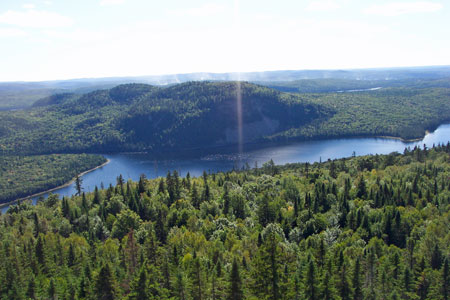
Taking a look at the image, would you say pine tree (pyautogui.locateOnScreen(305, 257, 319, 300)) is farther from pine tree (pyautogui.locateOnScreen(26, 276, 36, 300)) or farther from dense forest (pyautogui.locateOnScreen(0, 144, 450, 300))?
pine tree (pyautogui.locateOnScreen(26, 276, 36, 300))

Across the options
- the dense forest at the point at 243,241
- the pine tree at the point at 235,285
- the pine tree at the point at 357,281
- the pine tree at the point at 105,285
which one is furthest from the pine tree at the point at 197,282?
the pine tree at the point at 357,281

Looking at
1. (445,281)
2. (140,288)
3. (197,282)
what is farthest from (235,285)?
(445,281)

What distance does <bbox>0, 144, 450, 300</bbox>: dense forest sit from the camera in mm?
43753

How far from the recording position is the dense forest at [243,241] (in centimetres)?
4375

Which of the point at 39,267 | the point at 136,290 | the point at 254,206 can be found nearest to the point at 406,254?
the point at 136,290

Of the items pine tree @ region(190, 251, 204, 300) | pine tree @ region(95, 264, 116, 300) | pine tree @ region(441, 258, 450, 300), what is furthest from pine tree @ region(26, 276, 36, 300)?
pine tree @ region(441, 258, 450, 300)

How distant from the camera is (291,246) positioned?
63562mm

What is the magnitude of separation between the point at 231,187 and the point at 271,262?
6835 centimetres

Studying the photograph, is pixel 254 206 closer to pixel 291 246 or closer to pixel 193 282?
pixel 291 246

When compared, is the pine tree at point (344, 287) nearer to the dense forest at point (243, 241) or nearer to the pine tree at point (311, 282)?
the dense forest at point (243, 241)

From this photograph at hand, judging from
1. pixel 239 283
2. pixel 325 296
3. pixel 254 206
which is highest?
pixel 239 283

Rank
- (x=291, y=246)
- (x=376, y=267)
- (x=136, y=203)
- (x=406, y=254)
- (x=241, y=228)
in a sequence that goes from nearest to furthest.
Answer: (x=376, y=267)
(x=406, y=254)
(x=291, y=246)
(x=241, y=228)
(x=136, y=203)

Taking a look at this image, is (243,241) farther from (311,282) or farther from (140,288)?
(140,288)

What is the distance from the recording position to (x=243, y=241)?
65938 mm
